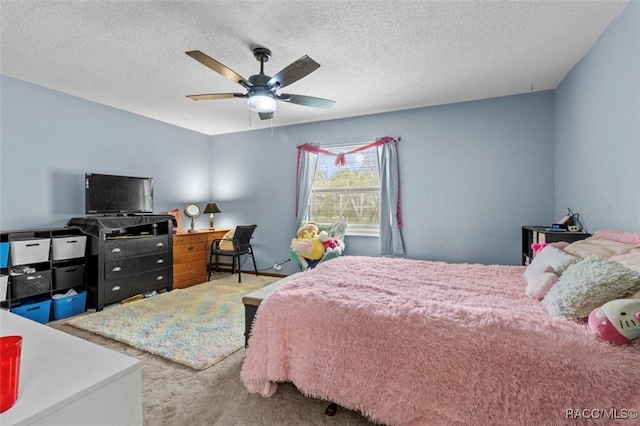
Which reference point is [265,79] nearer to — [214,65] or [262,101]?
[262,101]

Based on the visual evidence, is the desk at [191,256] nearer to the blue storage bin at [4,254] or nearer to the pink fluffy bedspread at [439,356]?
the blue storage bin at [4,254]

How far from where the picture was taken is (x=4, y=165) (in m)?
3.05

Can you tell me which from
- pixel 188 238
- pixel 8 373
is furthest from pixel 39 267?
pixel 8 373

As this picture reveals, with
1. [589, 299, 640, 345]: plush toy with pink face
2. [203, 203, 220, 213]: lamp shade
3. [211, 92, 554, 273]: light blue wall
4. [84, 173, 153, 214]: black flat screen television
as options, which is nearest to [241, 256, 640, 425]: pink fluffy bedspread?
[589, 299, 640, 345]: plush toy with pink face

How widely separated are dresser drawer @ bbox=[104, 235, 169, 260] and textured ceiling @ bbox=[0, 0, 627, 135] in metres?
1.79

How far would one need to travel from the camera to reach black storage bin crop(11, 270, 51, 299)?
2.89 metres

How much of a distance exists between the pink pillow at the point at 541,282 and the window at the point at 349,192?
2662 mm

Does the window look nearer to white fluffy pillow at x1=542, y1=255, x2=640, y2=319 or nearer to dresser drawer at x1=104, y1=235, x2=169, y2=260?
dresser drawer at x1=104, y1=235, x2=169, y2=260

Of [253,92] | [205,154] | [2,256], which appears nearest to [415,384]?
[253,92]

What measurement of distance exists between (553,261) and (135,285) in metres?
4.31

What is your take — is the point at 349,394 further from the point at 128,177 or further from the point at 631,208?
the point at 128,177

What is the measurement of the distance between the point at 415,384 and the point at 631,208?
1.96 m

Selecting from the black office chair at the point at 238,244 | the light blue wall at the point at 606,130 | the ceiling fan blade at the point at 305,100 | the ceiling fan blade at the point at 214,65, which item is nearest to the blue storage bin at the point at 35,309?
the black office chair at the point at 238,244

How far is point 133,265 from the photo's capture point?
3.73 meters
